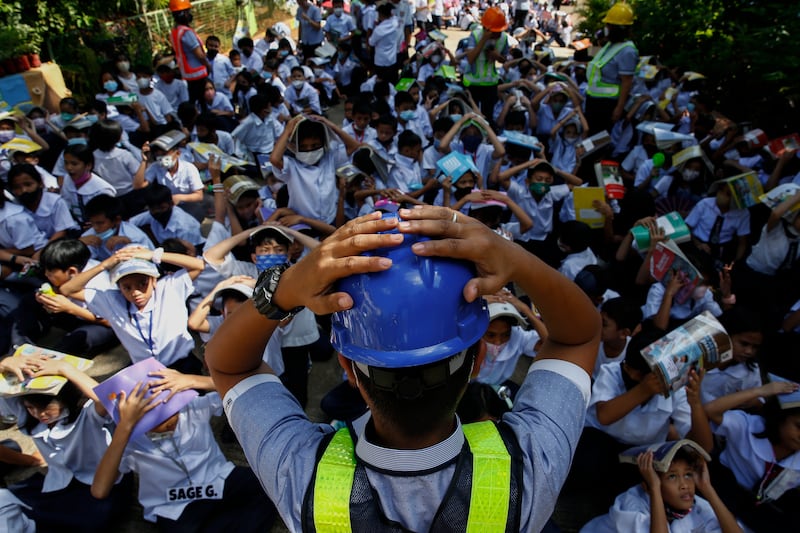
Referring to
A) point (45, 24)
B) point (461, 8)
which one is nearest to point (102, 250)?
point (45, 24)

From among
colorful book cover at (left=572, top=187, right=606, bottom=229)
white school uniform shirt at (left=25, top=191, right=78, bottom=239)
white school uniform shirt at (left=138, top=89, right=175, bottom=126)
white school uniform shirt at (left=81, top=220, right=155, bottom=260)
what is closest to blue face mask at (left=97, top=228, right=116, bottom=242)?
white school uniform shirt at (left=81, top=220, right=155, bottom=260)

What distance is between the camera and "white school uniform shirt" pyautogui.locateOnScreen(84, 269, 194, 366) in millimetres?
3389

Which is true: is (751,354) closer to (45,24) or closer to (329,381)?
(329,381)

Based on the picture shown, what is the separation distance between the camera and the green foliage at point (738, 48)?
5.99m

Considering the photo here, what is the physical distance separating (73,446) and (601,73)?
7.38 meters

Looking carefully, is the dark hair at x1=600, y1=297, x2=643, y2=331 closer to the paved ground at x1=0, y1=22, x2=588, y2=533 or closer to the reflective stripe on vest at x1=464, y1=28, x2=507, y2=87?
the paved ground at x1=0, y1=22, x2=588, y2=533

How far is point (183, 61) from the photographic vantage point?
28.8 feet

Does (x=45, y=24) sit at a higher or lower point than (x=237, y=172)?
higher

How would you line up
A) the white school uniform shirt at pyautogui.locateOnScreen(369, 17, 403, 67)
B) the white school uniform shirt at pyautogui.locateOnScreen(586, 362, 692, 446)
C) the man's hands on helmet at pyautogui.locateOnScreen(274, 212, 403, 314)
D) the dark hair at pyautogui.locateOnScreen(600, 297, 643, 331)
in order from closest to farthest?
1. the man's hands on helmet at pyautogui.locateOnScreen(274, 212, 403, 314)
2. the white school uniform shirt at pyautogui.locateOnScreen(586, 362, 692, 446)
3. the dark hair at pyautogui.locateOnScreen(600, 297, 643, 331)
4. the white school uniform shirt at pyautogui.locateOnScreen(369, 17, 403, 67)

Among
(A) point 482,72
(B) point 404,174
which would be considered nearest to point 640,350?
(B) point 404,174

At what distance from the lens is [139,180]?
570cm

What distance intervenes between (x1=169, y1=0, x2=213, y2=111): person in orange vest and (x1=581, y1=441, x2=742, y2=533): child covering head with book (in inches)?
358

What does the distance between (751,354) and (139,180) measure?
5.94m

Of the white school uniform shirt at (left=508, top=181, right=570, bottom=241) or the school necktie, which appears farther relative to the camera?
the white school uniform shirt at (left=508, top=181, right=570, bottom=241)
